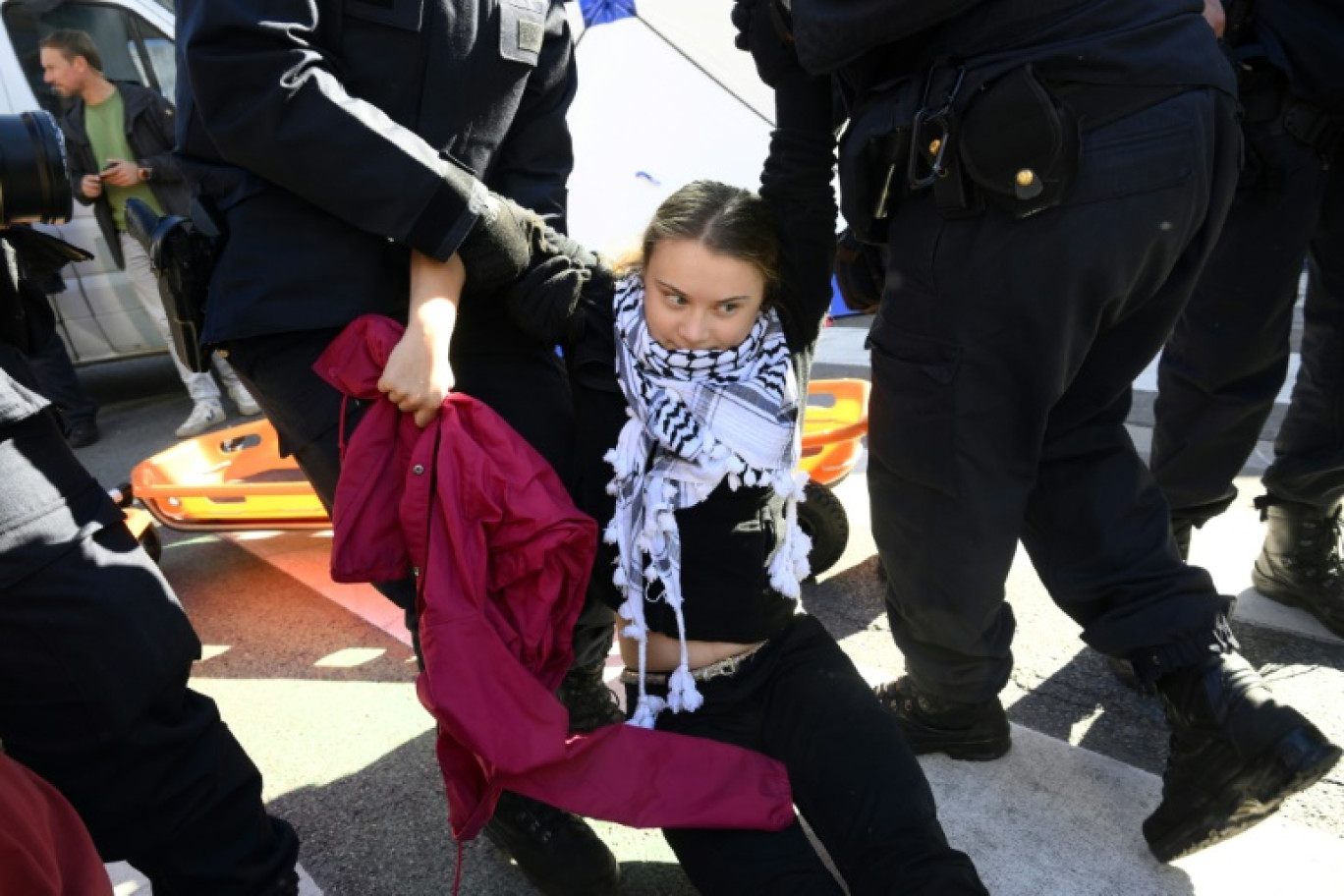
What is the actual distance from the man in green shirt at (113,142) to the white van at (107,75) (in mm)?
148

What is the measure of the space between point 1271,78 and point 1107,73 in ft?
3.00

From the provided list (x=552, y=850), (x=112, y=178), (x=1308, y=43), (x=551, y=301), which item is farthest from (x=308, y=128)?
(x=112, y=178)

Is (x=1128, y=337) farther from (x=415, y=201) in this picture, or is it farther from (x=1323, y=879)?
(x=415, y=201)

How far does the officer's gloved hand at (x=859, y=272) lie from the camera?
2.08 m

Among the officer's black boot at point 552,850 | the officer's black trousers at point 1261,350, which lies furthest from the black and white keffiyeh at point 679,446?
the officer's black trousers at point 1261,350

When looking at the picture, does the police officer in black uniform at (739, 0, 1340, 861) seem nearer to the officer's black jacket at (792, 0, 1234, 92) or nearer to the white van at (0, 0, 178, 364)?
the officer's black jacket at (792, 0, 1234, 92)

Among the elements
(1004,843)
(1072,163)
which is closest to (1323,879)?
(1004,843)

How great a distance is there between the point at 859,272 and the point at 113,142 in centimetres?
445

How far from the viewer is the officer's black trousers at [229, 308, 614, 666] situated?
1.68 metres

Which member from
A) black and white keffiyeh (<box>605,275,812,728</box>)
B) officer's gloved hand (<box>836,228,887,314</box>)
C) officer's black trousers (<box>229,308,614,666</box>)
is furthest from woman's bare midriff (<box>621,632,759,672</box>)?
officer's gloved hand (<box>836,228,887,314</box>)

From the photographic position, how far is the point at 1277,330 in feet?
7.57

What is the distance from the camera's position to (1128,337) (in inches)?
70.3

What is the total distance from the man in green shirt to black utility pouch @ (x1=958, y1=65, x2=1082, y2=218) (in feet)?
14.2

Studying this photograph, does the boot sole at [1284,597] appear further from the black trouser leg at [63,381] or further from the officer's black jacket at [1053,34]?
the black trouser leg at [63,381]
